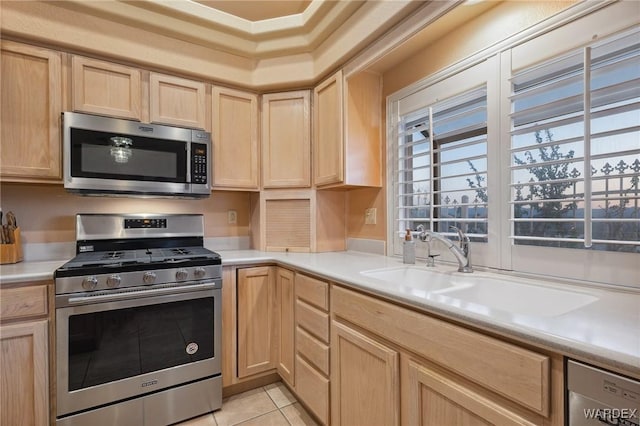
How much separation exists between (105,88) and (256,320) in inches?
70.3

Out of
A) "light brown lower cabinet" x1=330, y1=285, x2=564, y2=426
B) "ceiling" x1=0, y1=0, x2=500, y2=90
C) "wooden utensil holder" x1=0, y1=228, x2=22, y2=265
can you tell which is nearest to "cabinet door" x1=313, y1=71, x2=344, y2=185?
"ceiling" x1=0, y1=0, x2=500, y2=90

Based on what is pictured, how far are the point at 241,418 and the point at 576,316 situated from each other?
1769 millimetres

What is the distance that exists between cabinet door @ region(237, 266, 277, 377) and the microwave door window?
2.79ft

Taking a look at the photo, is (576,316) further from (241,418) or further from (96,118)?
(96,118)

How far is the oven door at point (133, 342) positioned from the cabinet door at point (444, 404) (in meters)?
1.25

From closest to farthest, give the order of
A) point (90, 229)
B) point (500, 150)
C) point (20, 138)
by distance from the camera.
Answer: point (500, 150)
point (20, 138)
point (90, 229)

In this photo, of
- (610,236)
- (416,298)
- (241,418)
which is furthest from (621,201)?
(241,418)

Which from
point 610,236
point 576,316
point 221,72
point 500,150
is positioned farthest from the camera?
point 221,72

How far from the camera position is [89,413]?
5.03 feet

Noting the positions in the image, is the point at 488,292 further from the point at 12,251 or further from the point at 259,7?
the point at 12,251

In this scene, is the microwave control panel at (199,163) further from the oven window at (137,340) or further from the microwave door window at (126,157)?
the oven window at (137,340)

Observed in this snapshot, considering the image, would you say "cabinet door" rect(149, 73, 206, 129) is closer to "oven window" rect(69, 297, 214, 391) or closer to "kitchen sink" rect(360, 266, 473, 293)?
"oven window" rect(69, 297, 214, 391)

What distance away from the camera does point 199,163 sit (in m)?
2.14

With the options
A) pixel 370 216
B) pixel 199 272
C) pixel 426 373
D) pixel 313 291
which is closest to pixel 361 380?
pixel 426 373
